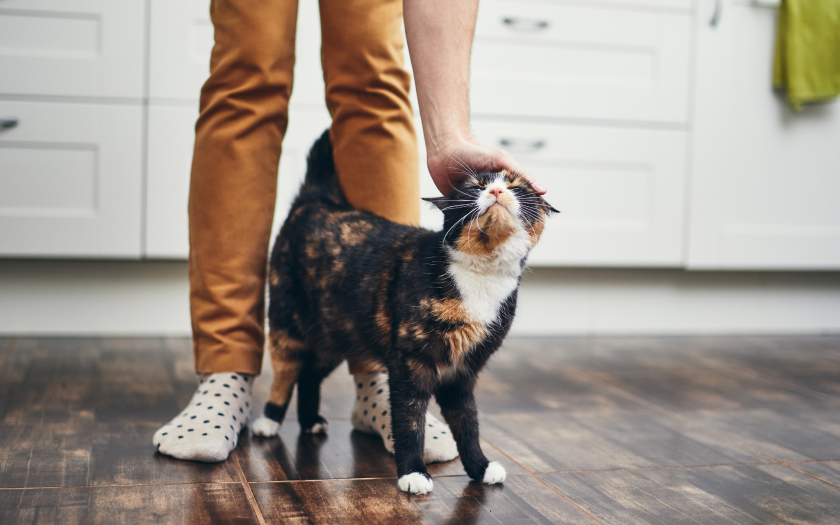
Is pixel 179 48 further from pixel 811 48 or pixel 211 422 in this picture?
pixel 811 48

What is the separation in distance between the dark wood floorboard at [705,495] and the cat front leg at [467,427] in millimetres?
82

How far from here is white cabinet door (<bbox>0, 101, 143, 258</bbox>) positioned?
1.90 m

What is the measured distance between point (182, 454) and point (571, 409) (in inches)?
27.3

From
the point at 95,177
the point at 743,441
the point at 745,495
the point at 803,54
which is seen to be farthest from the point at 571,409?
the point at 803,54

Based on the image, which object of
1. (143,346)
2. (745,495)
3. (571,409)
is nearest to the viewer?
(745,495)

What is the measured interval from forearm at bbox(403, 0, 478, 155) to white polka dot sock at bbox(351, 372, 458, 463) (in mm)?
380

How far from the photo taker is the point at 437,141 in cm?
104

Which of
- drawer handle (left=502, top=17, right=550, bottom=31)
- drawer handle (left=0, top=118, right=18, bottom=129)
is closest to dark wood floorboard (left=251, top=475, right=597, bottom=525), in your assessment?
drawer handle (left=0, top=118, right=18, bottom=129)

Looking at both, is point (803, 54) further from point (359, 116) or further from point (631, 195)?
point (359, 116)

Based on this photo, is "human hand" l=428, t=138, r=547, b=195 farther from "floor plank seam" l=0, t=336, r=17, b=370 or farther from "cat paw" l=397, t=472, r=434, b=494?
"floor plank seam" l=0, t=336, r=17, b=370

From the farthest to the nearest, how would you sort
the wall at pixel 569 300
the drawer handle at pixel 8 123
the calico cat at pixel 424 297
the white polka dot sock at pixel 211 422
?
1. the wall at pixel 569 300
2. the drawer handle at pixel 8 123
3. the white polka dot sock at pixel 211 422
4. the calico cat at pixel 424 297

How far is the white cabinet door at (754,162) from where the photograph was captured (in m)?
2.27

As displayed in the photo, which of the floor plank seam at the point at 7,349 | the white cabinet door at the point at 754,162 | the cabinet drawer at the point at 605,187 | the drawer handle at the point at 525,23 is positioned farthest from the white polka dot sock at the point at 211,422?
the white cabinet door at the point at 754,162

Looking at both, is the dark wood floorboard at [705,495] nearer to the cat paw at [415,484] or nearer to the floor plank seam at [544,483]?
the floor plank seam at [544,483]
